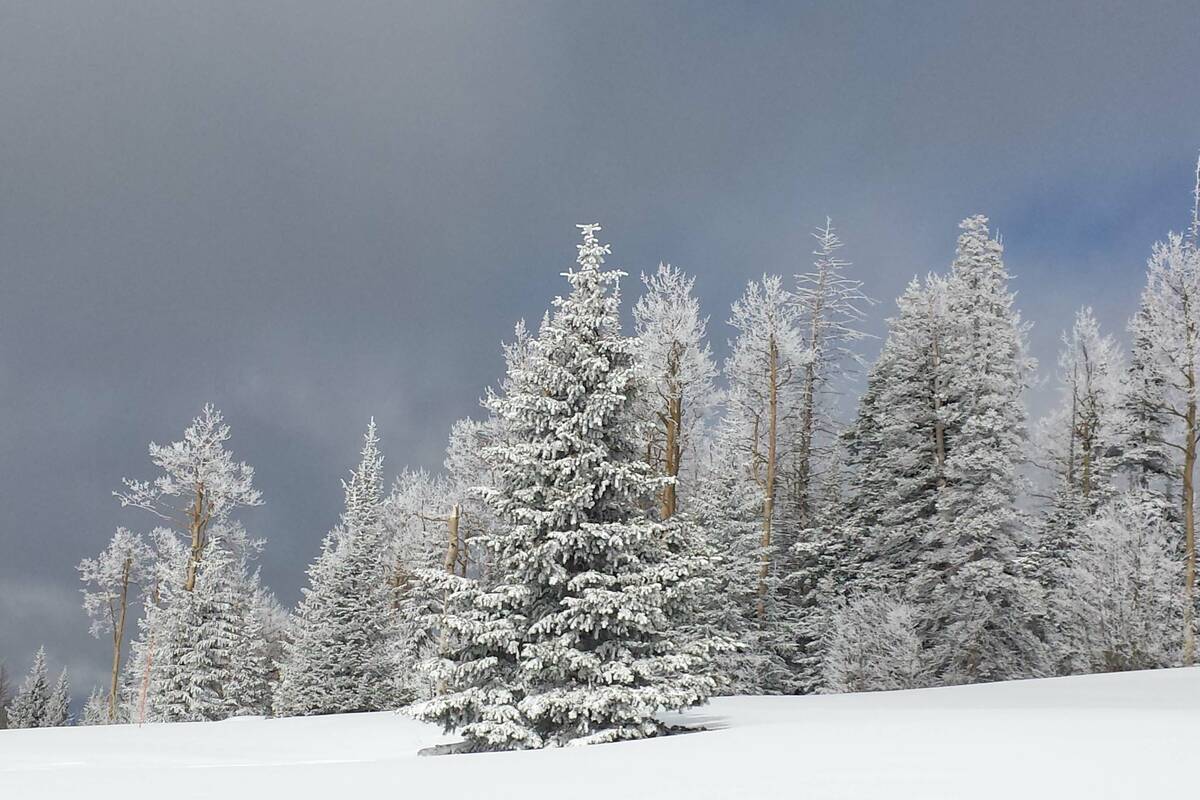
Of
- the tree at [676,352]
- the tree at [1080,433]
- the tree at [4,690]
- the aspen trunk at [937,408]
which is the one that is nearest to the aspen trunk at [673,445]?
the tree at [676,352]

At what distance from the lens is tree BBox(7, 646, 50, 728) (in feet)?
158

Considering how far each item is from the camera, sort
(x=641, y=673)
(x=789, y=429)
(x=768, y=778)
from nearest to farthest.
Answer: (x=768, y=778), (x=641, y=673), (x=789, y=429)

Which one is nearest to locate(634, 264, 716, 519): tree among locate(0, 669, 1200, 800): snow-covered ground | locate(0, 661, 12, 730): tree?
locate(0, 669, 1200, 800): snow-covered ground

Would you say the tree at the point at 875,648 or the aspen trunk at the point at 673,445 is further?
the tree at the point at 875,648

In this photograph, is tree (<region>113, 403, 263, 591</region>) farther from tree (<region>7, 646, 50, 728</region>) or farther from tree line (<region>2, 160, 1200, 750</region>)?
tree (<region>7, 646, 50, 728</region>)

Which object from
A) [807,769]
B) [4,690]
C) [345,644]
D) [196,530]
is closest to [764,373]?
[345,644]

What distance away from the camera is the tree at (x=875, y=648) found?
2339 cm

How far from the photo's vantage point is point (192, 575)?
2870cm

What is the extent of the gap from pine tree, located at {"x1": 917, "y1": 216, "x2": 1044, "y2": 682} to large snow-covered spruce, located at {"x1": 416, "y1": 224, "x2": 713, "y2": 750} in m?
13.8

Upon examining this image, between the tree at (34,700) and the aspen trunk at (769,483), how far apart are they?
4246cm

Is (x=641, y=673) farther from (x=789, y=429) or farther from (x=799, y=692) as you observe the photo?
(x=789, y=429)

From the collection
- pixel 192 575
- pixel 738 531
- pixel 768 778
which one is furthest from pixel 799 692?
pixel 768 778

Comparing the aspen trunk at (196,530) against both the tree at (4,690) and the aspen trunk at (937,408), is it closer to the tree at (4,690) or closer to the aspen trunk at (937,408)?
the aspen trunk at (937,408)

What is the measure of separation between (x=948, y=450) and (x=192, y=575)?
24659 mm
